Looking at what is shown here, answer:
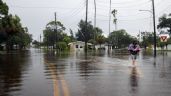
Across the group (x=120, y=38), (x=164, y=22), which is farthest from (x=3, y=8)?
(x=120, y=38)

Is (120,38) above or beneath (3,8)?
beneath

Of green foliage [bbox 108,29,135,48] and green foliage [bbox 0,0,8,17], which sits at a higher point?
green foliage [bbox 0,0,8,17]

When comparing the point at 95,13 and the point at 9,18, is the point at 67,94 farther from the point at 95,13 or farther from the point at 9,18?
the point at 95,13

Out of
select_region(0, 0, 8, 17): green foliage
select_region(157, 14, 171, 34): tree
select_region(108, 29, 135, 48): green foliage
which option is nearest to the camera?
select_region(0, 0, 8, 17): green foliage

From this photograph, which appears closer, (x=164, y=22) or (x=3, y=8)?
(x=3, y=8)

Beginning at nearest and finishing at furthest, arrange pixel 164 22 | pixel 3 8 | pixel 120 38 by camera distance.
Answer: pixel 3 8
pixel 164 22
pixel 120 38

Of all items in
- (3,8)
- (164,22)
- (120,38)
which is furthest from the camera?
(120,38)

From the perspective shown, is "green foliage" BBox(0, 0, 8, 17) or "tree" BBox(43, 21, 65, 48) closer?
"green foliage" BBox(0, 0, 8, 17)

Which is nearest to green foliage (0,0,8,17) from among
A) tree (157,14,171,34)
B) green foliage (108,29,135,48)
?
tree (157,14,171,34)

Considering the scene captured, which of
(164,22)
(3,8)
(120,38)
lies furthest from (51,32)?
(3,8)

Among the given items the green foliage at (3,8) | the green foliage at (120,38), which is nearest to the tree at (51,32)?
the green foliage at (120,38)

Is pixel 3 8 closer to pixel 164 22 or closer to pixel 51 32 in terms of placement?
pixel 164 22

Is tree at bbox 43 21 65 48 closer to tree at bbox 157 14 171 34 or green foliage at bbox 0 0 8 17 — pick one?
tree at bbox 157 14 171 34

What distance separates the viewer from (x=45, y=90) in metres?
13.3
